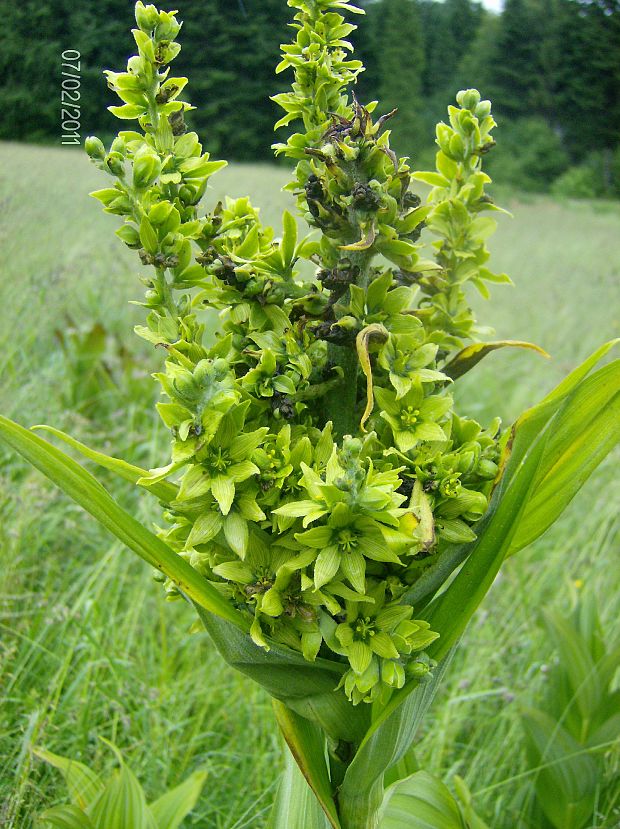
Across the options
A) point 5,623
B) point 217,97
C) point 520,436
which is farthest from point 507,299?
point 520,436

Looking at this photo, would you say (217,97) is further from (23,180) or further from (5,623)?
(5,623)

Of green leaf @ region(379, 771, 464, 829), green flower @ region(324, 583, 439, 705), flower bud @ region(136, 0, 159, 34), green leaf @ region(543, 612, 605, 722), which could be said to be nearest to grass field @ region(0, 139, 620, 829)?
green leaf @ region(543, 612, 605, 722)

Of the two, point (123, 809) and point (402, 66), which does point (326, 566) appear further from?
point (402, 66)

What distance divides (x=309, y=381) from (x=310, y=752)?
32 centimetres

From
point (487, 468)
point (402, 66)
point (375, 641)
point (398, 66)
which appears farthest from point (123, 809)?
→ point (402, 66)

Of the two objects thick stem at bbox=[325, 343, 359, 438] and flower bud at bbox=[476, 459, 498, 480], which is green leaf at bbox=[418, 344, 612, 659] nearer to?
flower bud at bbox=[476, 459, 498, 480]

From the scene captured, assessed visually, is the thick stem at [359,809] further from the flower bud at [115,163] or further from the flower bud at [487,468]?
the flower bud at [115,163]

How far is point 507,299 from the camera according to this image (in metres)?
4.12

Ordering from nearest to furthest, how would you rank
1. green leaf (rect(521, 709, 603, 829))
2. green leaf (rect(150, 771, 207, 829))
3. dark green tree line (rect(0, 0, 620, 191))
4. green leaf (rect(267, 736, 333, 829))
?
green leaf (rect(267, 736, 333, 829))
green leaf (rect(150, 771, 207, 829))
green leaf (rect(521, 709, 603, 829))
dark green tree line (rect(0, 0, 620, 191))

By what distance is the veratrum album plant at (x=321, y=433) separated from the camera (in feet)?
1.57

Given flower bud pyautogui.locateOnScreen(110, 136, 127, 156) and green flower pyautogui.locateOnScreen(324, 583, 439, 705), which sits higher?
flower bud pyautogui.locateOnScreen(110, 136, 127, 156)

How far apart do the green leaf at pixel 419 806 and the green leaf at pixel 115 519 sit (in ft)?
1.08

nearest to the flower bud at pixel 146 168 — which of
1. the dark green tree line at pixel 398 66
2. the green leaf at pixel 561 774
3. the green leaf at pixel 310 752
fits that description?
the green leaf at pixel 310 752

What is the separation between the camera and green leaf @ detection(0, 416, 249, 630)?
1.72 feet
